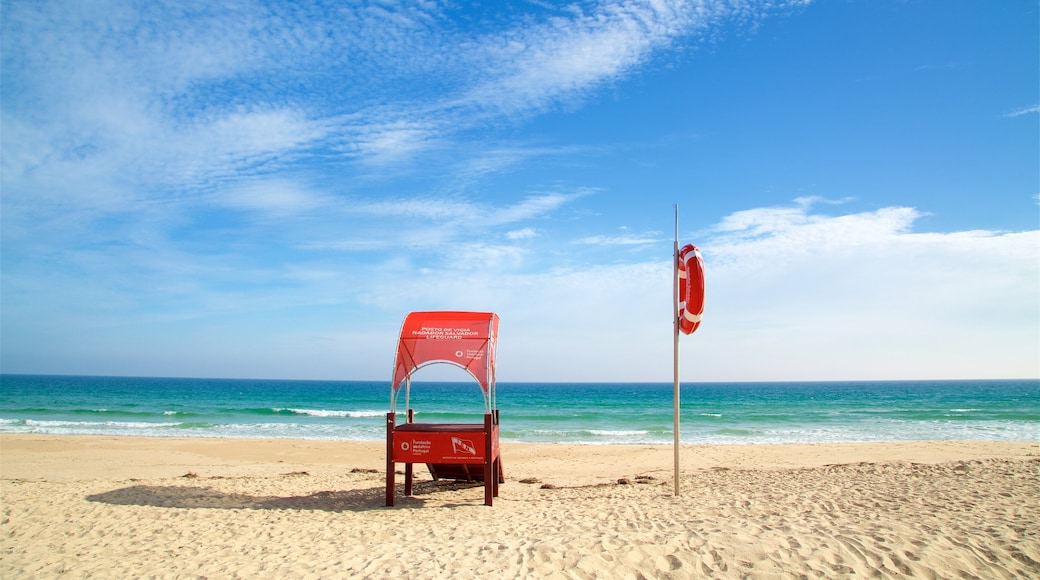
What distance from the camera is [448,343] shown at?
10.2 meters

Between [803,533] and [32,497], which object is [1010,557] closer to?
[803,533]

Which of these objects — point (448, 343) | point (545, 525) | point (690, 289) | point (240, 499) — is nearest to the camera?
point (545, 525)

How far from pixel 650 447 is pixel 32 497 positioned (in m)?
16.8

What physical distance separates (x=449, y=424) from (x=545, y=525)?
3.13m

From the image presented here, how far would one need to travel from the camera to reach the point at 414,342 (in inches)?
406

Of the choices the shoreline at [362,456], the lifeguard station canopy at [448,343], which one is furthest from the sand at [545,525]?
the lifeguard station canopy at [448,343]

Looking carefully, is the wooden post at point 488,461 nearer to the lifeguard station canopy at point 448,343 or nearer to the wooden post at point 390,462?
the lifeguard station canopy at point 448,343

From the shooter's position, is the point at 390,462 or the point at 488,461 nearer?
the point at 488,461

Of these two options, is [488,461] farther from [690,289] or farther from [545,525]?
[690,289]

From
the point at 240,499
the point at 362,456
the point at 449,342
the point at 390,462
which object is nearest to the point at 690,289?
the point at 449,342

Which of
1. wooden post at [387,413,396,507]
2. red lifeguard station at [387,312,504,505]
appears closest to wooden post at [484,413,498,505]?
red lifeguard station at [387,312,504,505]

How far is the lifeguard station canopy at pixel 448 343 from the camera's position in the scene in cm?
1005

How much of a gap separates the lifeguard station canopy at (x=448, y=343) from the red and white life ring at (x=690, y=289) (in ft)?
10.1

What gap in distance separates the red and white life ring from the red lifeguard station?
10.1ft
